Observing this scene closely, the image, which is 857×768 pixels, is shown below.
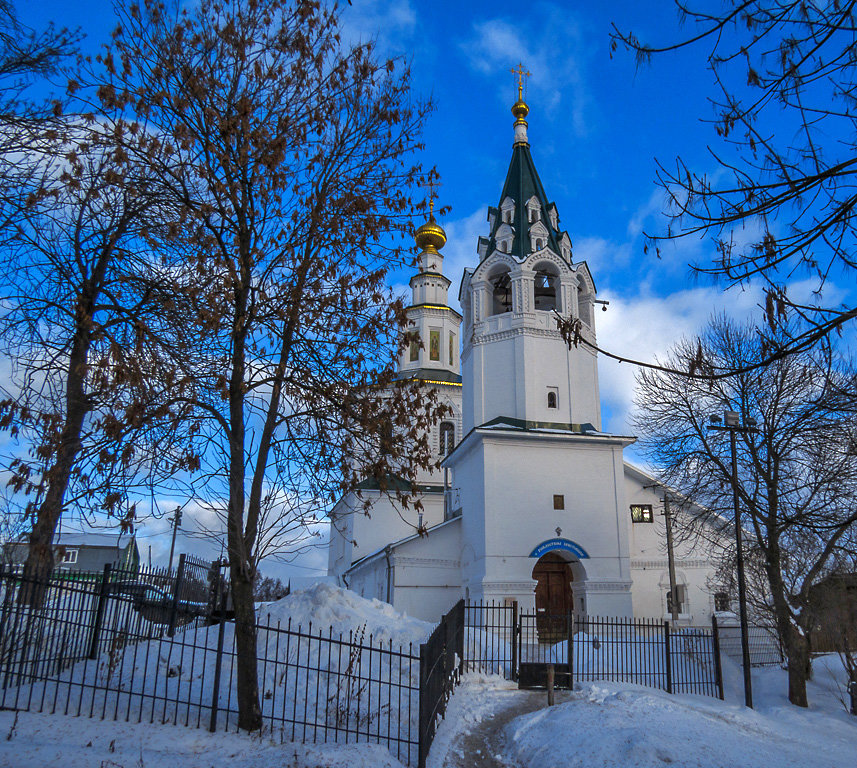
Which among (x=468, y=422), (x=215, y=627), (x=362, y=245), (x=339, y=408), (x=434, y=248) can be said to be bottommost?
(x=215, y=627)

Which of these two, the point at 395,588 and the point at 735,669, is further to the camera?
the point at 395,588

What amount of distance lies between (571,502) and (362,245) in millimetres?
17034

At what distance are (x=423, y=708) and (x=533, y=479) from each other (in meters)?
16.5

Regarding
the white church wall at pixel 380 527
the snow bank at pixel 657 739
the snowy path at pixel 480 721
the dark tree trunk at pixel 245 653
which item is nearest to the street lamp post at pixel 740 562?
the snow bank at pixel 657 739

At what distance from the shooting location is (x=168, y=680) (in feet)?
32.4

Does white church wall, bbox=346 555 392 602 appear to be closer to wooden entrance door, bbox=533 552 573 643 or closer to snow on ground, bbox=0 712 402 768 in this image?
wooden entrance door, bbox=533 552 573 643

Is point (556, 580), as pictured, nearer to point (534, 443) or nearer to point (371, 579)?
point (534, 443)

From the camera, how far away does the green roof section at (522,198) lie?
27688mm

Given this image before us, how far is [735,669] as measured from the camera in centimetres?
1764

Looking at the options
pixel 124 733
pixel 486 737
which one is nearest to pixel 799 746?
pixel 486 737

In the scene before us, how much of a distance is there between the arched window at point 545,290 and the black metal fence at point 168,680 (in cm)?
1844

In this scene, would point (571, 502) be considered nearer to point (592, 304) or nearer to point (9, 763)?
point (592, 304)

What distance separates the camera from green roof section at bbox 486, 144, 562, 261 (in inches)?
1090

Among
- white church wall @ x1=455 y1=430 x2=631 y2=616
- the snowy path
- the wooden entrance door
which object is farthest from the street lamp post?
the wooden entrance door
